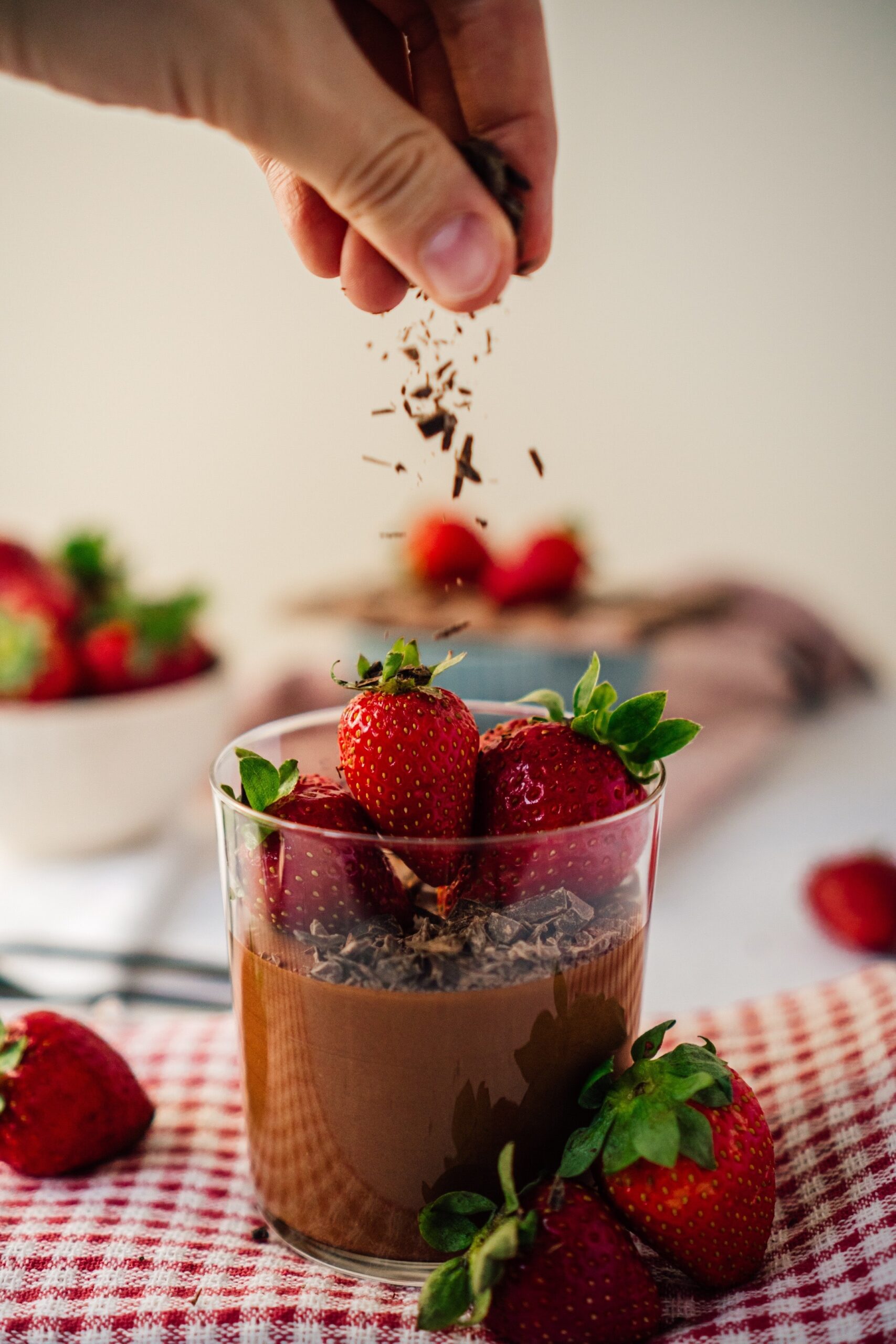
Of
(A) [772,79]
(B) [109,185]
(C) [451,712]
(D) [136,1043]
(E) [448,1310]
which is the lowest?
(D) [136,1043]

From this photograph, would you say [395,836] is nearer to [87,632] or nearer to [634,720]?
[634,720]

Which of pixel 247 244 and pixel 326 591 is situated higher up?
pixel 247 244

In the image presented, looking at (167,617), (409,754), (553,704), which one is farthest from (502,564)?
(409,754)

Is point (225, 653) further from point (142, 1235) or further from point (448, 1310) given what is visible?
point (448, 1310)

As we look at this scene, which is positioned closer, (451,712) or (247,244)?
(451,712)

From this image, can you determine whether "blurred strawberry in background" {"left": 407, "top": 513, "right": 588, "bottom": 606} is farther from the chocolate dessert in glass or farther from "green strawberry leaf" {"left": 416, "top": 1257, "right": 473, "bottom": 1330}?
"green strawberry leaf" {"left": 416, "top": 1257, "right": 473, "bottom": 1330}

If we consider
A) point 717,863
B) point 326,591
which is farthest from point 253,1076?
point 326,591
